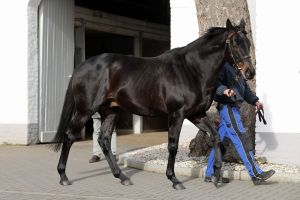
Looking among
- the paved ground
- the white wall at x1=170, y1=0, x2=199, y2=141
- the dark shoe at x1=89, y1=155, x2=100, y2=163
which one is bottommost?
the paved ground

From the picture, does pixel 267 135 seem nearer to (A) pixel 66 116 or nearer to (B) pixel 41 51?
(A) pixel 66 116

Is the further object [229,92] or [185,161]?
[185,161]

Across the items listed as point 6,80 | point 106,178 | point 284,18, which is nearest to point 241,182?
point 106,178

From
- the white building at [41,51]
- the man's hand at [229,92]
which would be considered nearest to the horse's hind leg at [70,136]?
the man's hand at [229,92]

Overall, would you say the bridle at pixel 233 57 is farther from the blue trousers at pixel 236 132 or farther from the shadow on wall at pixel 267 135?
the shadow on wall at pixel 267 135

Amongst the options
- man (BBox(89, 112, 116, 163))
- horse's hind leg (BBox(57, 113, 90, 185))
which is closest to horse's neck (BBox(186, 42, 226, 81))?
horse's hind leg (BBox(57, 113, 90, 185))

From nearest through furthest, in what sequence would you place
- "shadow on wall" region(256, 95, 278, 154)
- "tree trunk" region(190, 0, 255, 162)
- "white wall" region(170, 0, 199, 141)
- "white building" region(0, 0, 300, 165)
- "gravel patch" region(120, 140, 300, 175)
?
"gravel patch" region(120, 140, 300, 175) → "tree trunk" region(190, 0, 255, 162) → "shadow on wall" region(256, 95, 278, 154) → "white wall" region(170, 0, 199, 141) → "white building" region(0, 0, 300, 165)

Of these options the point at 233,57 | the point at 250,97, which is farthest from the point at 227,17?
the point at 233,57

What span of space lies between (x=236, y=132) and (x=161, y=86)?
4.02 feet

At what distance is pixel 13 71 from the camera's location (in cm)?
1450

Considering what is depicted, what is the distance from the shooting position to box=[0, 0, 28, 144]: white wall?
14359 millimetres

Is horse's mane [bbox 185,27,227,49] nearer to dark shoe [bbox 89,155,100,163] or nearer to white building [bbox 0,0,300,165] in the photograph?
white building [bbox 0,0,300,165]

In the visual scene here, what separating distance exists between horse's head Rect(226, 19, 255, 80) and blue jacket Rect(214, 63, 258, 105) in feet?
1.58

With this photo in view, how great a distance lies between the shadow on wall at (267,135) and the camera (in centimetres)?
993
